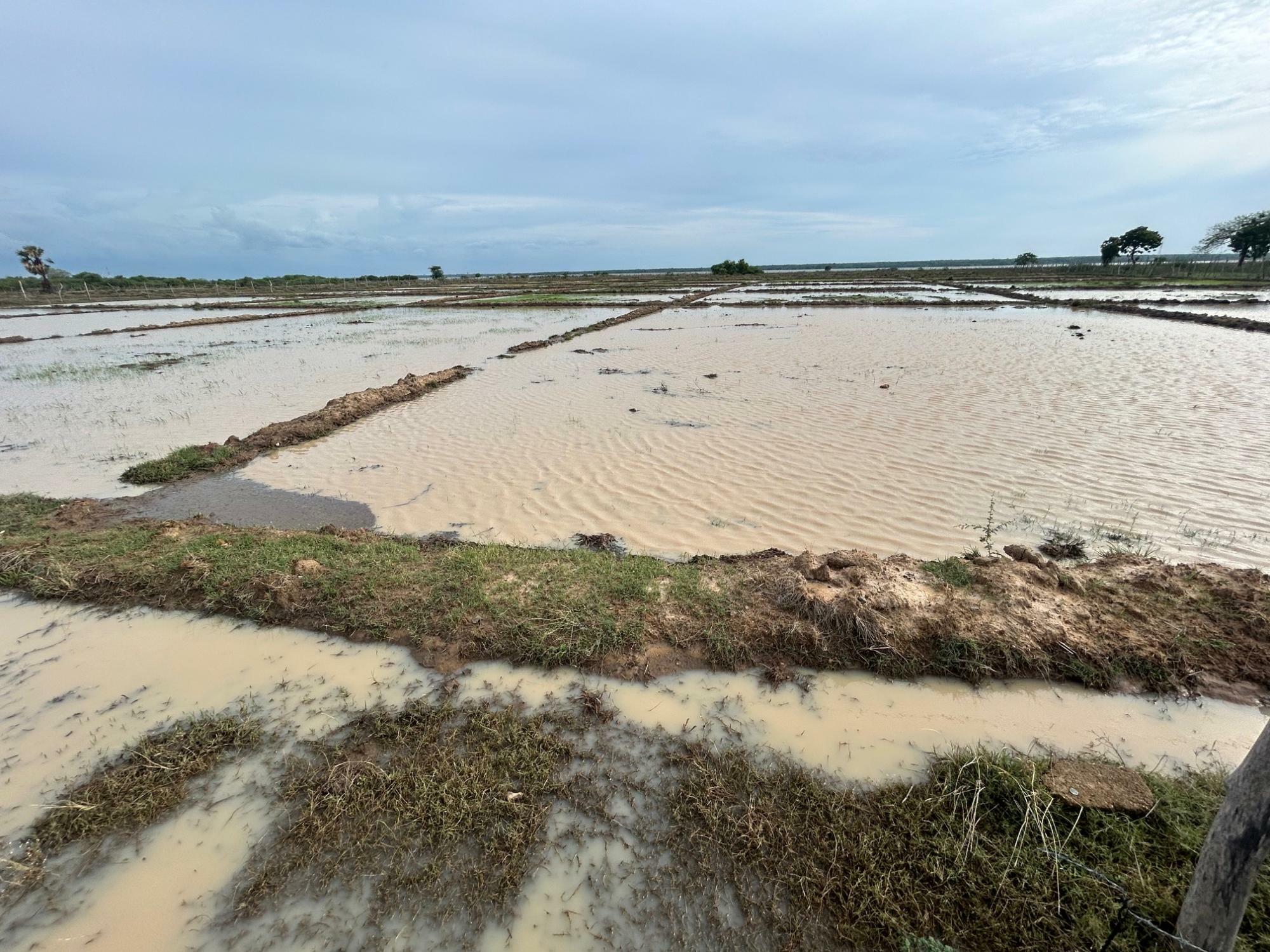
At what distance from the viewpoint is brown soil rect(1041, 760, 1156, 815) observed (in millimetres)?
2793

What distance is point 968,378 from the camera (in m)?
13.3

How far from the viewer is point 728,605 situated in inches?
178

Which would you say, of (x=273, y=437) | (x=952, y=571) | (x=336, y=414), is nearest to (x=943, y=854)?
(x=952, y=571)

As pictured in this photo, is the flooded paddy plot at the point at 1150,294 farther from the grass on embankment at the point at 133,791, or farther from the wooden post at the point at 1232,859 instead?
the grass on embankment at the point at 133,791

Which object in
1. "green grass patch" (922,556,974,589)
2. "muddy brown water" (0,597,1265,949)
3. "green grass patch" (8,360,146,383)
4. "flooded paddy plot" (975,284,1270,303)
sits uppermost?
"flooded paddy plot" (975,284,1270,303)

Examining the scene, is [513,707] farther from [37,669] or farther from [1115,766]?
[37,669]

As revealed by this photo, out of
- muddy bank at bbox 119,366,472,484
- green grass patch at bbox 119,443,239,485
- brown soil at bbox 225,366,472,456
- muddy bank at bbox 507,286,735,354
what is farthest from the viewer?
muddy bank at bbox 507,286,735,354

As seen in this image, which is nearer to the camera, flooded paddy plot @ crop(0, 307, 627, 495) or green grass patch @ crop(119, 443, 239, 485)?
green grass patch @ crop(119, 443, 239, 485)

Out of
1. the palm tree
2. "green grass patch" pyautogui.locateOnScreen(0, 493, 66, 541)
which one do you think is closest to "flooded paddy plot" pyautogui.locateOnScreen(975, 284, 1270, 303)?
"green grass patch" pyautogui.locateOnScreen(0, 493, 66, 541)

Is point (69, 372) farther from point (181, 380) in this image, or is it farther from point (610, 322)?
point (610, 322)

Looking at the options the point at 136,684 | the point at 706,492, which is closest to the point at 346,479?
the point at 136,684

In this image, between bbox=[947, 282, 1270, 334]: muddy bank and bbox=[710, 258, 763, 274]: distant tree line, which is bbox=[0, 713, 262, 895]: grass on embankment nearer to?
bbox=[947, 282, 1270, 334]: muddy bank

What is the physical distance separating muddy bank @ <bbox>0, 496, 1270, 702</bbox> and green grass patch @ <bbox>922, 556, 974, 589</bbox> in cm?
2

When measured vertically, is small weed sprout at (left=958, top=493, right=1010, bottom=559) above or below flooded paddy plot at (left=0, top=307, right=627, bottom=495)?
below
